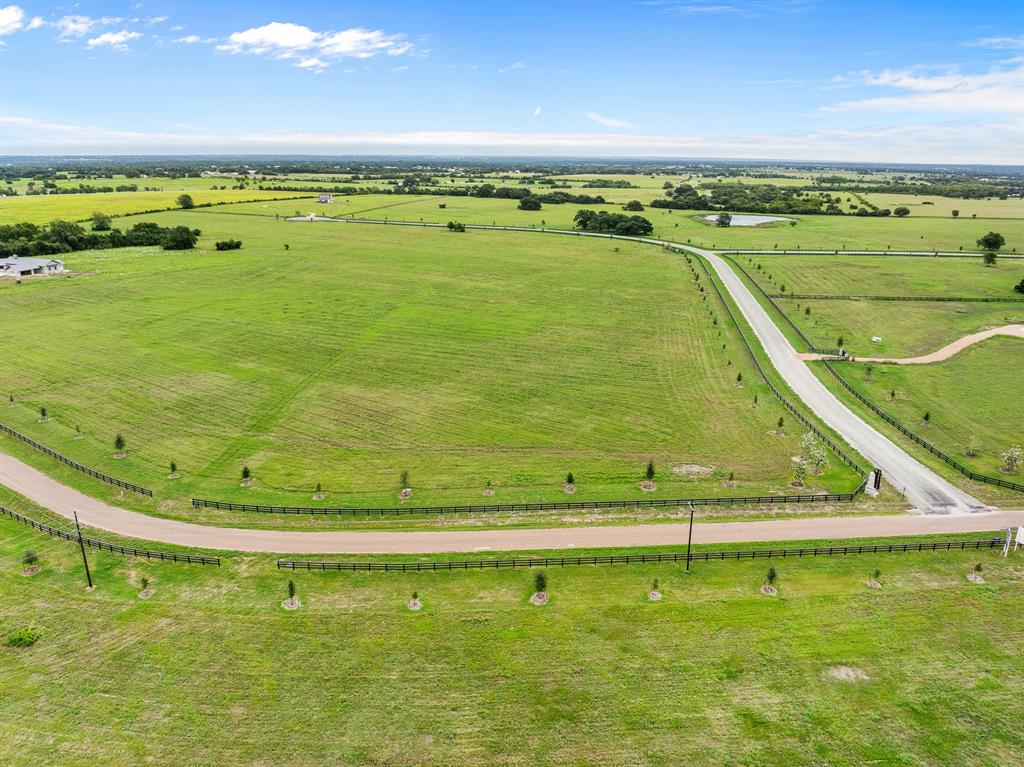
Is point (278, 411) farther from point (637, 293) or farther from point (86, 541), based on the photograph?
point (637, 293)

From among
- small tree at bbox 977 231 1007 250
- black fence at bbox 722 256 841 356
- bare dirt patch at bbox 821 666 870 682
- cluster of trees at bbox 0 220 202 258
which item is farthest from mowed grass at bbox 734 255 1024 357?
cluster of trees at bbox 0 220 202 258

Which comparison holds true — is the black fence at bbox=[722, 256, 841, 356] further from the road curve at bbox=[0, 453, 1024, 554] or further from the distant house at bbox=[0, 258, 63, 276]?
the distant house at bbox=[0, 258, 63, 276]

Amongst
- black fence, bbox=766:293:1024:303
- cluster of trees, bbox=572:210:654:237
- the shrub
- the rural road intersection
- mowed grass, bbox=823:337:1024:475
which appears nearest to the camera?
the shrub

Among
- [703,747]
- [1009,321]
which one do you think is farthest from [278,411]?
[1009,321]

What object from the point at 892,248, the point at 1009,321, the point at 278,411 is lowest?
the point at 278,411

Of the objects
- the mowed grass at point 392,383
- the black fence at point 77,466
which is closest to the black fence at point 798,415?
the mowed grass at point 392,383

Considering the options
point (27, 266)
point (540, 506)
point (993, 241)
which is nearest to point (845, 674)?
point (540, 506)
